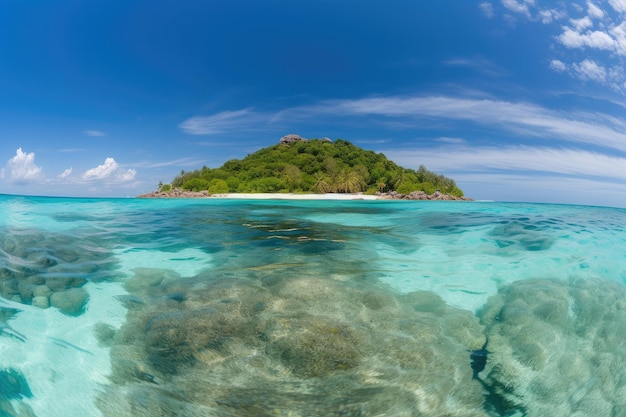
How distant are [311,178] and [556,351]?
288 ft

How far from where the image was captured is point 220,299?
4.13 m

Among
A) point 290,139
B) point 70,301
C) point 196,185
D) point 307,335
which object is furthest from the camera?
point 290,139

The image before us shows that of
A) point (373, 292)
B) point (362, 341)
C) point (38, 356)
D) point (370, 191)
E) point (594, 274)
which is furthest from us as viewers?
point (370, 191)

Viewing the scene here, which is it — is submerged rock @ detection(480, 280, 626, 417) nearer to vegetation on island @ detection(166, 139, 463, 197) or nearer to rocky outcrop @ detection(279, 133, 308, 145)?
vegetation on island @ detection(166, 139, 463, 197)

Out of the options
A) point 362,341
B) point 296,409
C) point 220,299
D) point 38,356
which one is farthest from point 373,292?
point 38,356

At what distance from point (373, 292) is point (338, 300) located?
24.0 inches

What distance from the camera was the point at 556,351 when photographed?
11.1 feet

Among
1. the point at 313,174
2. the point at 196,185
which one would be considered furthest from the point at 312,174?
the point at 196,185

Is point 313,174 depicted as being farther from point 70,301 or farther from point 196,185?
point 70,301

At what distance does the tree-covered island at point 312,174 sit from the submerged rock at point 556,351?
216 ft

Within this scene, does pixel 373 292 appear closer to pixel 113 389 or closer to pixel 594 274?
pixel 113 389

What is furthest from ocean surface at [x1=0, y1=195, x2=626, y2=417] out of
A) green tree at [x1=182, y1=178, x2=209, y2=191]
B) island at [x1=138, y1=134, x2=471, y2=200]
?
Result: green tree at [x1=182, y1=178, x2=209, y2=191]

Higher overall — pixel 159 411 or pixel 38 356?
pixel 38 356

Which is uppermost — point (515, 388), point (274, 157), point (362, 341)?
point (274, 157)
